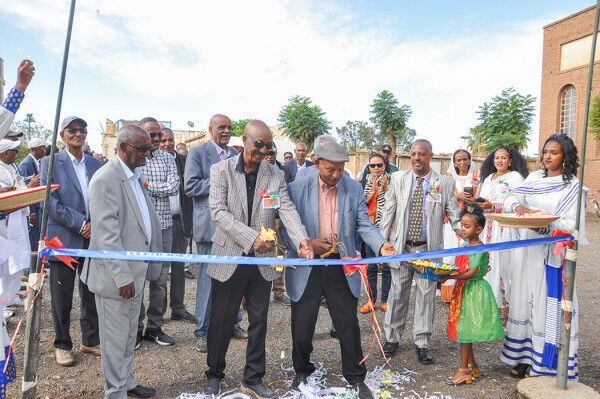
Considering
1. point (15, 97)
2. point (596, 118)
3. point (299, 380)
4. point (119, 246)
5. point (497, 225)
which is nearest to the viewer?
point (15, 97)

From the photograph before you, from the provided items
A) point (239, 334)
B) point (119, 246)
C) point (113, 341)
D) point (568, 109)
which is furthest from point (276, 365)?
point (568, 109)

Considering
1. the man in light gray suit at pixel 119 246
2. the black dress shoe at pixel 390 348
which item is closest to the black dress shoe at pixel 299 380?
the black dress shoe at pixel 390 348

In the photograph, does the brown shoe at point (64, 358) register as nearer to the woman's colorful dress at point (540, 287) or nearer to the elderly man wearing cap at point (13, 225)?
the elderly man wearing cap at point (13, 225)

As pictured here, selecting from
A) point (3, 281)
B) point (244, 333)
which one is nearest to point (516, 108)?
point (244, 333)

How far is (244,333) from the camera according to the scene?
4.75 meters

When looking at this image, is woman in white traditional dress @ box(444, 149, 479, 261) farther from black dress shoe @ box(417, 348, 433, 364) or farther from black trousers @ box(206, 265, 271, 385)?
black trousers @ box(206, 265, 271, 385)

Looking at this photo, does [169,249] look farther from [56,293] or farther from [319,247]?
[319,247]

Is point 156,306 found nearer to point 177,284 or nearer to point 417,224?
point 177,284

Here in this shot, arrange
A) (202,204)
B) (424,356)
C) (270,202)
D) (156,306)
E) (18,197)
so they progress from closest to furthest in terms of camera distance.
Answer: (18,197), (270,202), (424,356), (202,204), (156,306)

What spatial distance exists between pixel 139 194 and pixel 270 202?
3.48 feet

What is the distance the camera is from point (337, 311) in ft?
11.2

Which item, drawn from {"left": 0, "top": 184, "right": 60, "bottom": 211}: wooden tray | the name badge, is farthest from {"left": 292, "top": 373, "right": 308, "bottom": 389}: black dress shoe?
{"left": 0, "top": 184, "right": 60, "bottom": 211}: wooden tray

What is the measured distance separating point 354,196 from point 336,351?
194 centimetres

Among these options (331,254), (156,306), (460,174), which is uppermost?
(460,174)
